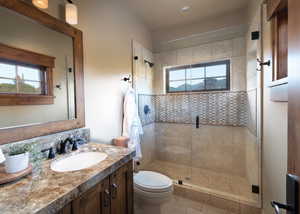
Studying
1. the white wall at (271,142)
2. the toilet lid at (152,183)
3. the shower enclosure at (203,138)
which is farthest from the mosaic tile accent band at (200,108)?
the toilet lid at (152,183)

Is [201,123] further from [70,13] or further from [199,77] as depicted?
[70,13]

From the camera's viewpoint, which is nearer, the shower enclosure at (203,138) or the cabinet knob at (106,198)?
the cabinet knob at (106,198)

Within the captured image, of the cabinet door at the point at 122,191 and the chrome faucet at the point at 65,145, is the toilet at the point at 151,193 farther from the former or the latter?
the chrome faucet at the point at 65,145

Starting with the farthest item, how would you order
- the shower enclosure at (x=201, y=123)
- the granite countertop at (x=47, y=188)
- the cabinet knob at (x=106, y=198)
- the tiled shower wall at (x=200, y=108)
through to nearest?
the tiled shower wall at (x=200, y=108), the shower enclosure at (x=201, y=123), the cabinet knob at (x=106, y=198), the granite countertop at (x=47, y=188)

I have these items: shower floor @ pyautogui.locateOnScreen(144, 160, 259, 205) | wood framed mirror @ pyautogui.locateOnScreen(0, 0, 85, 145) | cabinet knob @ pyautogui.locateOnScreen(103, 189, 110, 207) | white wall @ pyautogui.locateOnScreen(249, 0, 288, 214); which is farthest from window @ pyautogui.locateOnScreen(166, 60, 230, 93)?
cabinet knob @ pyautogui.locateOnScreen(103, 189, 110, 207)

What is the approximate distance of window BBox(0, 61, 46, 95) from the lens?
38.7 inches

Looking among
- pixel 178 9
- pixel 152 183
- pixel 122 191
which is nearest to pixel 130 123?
pixel 152 183

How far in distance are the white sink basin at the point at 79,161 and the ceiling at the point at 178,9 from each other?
6.73 feet

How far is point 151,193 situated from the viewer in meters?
1.49

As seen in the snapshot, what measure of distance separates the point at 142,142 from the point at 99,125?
106 centimetres

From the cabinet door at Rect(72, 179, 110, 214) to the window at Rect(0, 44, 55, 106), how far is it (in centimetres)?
83

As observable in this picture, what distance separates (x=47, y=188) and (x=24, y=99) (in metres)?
0.74

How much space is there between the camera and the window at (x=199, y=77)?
8.18 feet

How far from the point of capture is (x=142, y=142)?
2559 mm
